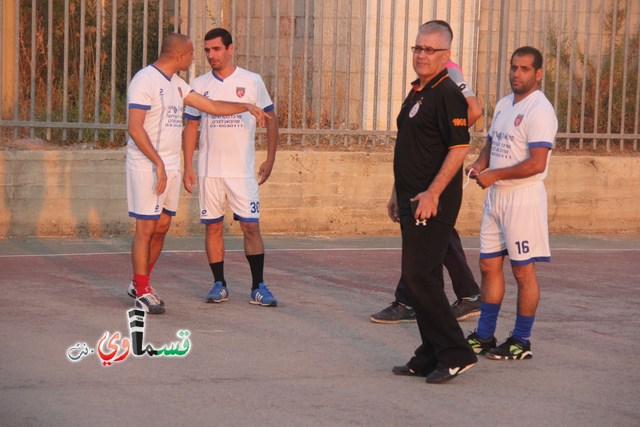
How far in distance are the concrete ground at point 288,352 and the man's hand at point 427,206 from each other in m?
0.99

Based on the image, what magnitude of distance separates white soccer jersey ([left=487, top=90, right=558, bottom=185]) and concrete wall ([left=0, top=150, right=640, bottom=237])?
6146 mm

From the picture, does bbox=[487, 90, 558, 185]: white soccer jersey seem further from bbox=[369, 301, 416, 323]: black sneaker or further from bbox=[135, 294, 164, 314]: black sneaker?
bbox=[135, 294, 164, 314]: black sneaker

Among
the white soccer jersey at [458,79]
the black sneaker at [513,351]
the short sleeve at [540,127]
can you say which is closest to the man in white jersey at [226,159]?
the white soccer jersey at [458,79]

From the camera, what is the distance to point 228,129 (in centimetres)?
982

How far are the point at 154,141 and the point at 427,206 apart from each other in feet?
10.1

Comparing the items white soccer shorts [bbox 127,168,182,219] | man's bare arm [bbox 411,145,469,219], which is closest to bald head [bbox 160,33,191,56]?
white soccer shorts [bbox 127,168,182,219]

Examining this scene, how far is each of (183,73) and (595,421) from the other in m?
8.62

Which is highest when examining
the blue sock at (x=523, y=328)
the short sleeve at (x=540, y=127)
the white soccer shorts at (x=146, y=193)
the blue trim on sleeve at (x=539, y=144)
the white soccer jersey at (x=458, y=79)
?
the white soccer jersey at (x=458, y=79)

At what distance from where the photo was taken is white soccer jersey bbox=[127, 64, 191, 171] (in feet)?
30.1

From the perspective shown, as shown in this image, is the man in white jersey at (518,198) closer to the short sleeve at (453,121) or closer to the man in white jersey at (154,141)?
the short sleeve at (453,121)

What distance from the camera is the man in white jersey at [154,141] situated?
29.9 ft

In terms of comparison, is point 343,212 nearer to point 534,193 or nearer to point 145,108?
point 145,108

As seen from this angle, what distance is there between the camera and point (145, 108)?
913cm

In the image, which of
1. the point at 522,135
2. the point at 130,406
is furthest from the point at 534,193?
the point at 130,406
